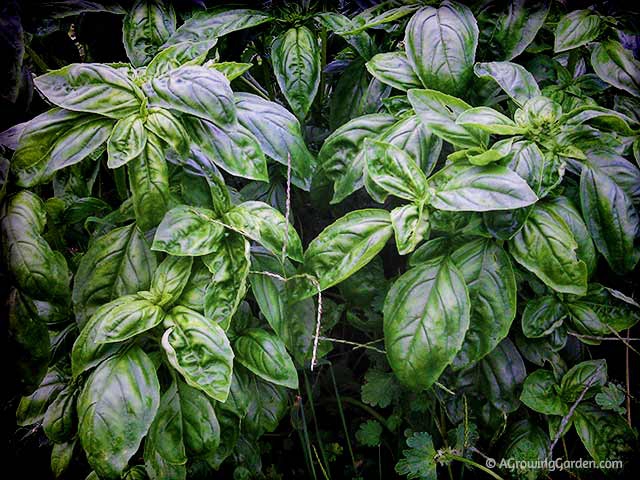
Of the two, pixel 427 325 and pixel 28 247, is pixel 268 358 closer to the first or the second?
pixel 427 325

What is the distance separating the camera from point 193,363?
76cm

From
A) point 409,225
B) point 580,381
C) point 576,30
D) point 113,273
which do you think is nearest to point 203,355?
point 113,273

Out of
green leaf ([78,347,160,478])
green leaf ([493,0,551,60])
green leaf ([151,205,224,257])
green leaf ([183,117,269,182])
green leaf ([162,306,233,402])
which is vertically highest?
green leaf ([493,0,551,60])

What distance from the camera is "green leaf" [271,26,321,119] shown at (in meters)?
1.00

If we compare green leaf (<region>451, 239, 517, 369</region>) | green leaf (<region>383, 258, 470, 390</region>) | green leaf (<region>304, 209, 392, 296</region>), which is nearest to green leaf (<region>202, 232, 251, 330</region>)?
green leaf (<region>304, 209, 392, 296</region>)

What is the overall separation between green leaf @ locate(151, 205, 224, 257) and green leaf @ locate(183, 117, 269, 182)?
3.3 inches

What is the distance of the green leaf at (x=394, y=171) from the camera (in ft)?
2.74

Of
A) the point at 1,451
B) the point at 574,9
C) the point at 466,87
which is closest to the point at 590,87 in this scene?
the point at 574,9

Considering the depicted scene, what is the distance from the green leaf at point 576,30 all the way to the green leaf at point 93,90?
0.70 m

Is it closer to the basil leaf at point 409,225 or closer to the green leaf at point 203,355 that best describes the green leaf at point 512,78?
→ the basil leaf at point 409,225

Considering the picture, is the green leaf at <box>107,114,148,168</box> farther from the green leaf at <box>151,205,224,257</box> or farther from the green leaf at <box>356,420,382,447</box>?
the green leaf at <box>356,420,382,447</box>

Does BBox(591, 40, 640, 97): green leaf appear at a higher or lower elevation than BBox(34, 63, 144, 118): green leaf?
lower

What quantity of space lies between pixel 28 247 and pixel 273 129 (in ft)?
1.34

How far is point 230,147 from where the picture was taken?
0.85 meters
